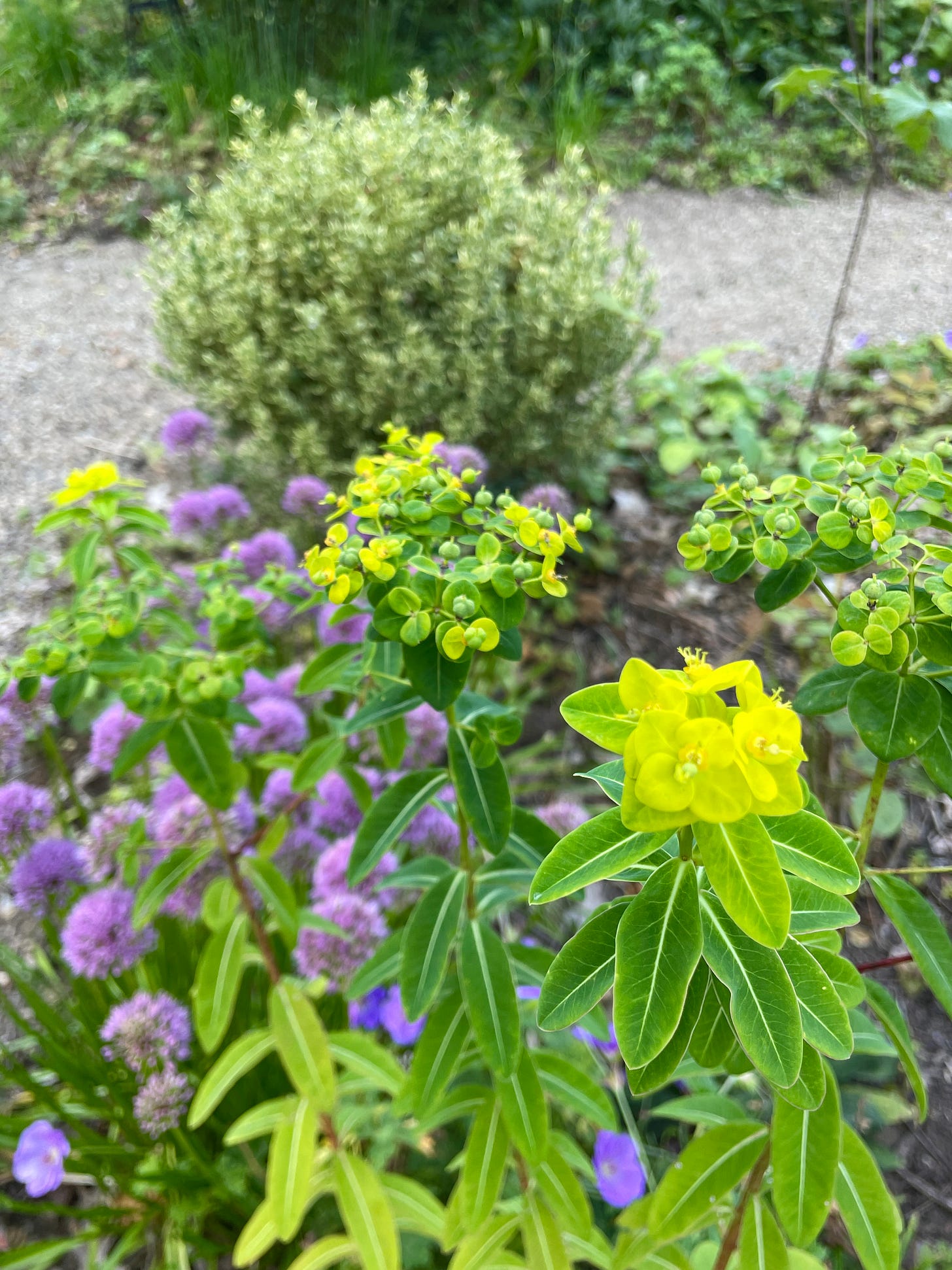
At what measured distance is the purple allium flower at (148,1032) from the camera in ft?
3.61

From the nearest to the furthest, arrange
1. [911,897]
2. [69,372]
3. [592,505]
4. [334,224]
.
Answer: [911,897] → [334,224] → [592,505] → [69,372]

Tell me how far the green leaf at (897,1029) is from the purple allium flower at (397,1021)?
733 millimetres

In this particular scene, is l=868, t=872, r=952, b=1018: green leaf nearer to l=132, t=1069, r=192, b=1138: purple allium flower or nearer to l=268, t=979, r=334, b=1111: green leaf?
l=268, t=979, r=334, b=1111: green leaf

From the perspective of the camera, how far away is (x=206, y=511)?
67.0 inches

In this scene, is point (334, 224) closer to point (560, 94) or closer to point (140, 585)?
point (140, 585)

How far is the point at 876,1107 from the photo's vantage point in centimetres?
140

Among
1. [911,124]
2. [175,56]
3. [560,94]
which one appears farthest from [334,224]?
[175,56]

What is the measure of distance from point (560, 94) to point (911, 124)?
4.24 meters

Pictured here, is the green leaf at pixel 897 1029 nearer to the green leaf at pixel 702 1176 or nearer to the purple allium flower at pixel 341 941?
the green leaf at pixel 702 1176

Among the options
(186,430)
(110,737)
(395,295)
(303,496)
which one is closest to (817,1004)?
(110,737)

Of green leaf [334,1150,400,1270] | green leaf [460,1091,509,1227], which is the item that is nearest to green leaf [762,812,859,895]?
green leaf [460,1091,509,1227]

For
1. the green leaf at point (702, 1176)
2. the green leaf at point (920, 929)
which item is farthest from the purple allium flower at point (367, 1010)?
the green leaf at point (920, 929)

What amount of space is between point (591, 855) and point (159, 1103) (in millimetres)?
868

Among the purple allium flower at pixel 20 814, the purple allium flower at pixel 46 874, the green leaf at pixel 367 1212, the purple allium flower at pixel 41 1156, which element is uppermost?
the purple allium flower at pixel 20 814
